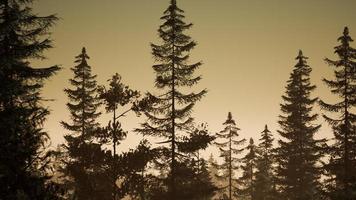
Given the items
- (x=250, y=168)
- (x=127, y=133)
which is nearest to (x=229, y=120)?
(x=250, y=168)

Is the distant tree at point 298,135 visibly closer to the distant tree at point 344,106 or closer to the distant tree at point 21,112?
the distant tree at point 344,106

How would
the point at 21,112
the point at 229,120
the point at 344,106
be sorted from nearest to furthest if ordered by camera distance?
→ the point at 21,112 → the point at 344,106 → the point at 229,120

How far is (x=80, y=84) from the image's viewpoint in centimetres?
3108

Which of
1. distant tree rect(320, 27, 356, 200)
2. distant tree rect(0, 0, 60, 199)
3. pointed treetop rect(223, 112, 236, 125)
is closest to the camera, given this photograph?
distant tree rect(0, 0, 60, 199)

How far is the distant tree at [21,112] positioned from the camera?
1173 cm

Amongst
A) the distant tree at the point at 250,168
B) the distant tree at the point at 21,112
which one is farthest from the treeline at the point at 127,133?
the distant tree at the point at 250,168

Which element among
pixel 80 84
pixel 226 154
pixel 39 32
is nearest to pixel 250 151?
pixel 226 154

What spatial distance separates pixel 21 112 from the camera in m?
14.4

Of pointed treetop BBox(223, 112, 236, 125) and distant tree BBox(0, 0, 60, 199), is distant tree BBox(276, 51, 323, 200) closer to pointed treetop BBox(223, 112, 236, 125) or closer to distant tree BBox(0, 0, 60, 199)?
pointed treetop BBox(223, 112, 236, 125)

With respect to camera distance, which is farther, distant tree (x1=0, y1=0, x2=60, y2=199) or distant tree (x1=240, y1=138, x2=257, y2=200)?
distant tree (x1=240, y1=138, x2=257, y2=200)

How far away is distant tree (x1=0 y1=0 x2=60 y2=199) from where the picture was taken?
1173 cm

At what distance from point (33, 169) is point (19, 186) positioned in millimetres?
1954

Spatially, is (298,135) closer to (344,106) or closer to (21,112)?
(344,106)

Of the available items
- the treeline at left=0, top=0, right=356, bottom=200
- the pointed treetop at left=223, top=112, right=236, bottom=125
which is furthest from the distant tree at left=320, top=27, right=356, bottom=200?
the pointed treetop at left=223, top=112, right=236, bottom=125
